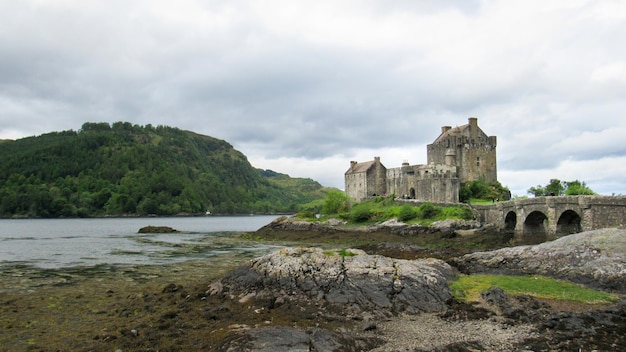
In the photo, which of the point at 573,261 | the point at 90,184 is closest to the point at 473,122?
the point at 573,261

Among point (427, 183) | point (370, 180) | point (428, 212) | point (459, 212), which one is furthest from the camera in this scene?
point (370, 180)

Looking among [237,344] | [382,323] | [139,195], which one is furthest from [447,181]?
[139,195]

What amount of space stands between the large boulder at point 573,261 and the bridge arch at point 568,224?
14.5 m

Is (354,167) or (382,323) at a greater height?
(354,167)

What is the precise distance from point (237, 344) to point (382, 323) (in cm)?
507

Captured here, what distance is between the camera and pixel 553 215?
1406 inches

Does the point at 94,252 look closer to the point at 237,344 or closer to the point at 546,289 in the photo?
the point at 237,344

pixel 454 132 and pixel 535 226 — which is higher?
pixel 454 132

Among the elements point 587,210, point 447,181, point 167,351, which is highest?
point 447,181

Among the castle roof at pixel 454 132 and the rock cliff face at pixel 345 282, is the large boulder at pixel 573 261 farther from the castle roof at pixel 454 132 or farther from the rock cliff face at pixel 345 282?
the castle roof at pixel 454 132

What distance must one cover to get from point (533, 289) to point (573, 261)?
4423 millimetres

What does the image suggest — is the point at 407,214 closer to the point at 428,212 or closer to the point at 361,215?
the point at 428,212

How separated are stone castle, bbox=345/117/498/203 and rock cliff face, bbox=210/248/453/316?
3826 cm

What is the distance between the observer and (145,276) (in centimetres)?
2508
